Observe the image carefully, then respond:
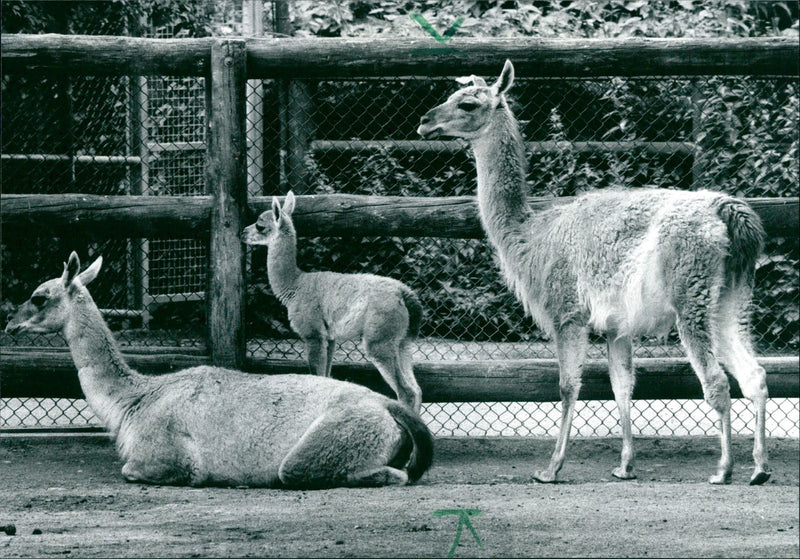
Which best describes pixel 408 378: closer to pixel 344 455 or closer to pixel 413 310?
pixel 413 310

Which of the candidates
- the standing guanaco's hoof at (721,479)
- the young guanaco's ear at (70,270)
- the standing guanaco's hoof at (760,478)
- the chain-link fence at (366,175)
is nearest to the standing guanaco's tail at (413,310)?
the chain-link fence at (366,175)

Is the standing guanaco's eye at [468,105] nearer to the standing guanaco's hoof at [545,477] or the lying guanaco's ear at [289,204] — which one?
the lying guanaco's ear at [289,204]

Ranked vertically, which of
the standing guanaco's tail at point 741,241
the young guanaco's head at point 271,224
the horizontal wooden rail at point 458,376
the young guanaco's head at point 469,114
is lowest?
the horizontal wooden rail at point 458,376

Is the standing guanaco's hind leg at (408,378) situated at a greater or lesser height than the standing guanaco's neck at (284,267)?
lesser

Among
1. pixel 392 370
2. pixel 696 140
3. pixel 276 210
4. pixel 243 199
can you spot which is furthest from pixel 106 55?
pixel 696 140

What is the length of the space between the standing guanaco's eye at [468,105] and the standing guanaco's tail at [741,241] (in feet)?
5.01

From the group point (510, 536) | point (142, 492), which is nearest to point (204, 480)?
point (142, 492)

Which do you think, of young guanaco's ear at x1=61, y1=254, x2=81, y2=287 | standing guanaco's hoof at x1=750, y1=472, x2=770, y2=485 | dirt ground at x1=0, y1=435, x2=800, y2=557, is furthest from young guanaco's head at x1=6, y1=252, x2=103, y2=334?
standing guanaco's hoof at x1=750, y1=472, x2=770, y2=485

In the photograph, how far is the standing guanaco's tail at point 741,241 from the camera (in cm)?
554

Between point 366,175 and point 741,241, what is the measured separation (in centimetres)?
409

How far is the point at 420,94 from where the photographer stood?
340 inches

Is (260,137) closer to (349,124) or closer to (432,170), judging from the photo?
(349,124)

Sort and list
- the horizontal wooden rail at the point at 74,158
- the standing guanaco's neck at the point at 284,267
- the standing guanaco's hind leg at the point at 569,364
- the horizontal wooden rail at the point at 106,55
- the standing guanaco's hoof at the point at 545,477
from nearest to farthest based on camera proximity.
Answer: the standing guanaco's hoof at the point at 545,477 < the standing guanaco's hind leg at the point at 569,364 < the horizontal wooden rail at the point at 106,55 < the standing guanaco's neck at the point at 284,267 < the horizontal wooden rail at the point at 74,158

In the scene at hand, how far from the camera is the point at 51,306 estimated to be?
6.26 meters
